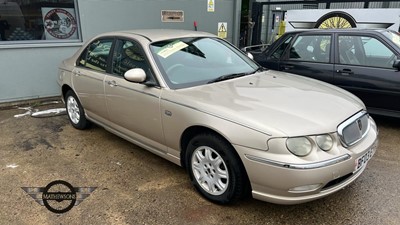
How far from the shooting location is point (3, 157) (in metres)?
4.16

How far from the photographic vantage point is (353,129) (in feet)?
9.28

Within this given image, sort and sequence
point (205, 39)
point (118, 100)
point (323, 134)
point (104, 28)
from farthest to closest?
1. point (104, 28)
2. point (205, 39)
3. point (118, 100)
4. point (323, 134)

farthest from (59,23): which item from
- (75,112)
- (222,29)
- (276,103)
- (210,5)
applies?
(276,103)

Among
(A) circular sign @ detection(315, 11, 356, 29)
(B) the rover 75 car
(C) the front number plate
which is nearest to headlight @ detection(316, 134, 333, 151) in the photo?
(B) the rover 75 car

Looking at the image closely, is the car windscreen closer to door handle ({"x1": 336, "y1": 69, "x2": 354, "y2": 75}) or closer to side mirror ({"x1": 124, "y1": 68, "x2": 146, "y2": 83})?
side mirror ({"x1": 124, "y1": 68, "x2": 146, "y2": 83})

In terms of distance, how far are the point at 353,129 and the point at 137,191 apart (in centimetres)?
209

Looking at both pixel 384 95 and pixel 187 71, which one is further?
pixel 384 95

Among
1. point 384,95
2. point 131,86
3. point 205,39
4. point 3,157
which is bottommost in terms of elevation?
point 3,157

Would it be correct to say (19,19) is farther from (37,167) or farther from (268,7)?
(268,7)

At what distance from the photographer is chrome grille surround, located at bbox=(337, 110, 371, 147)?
8.80 feet

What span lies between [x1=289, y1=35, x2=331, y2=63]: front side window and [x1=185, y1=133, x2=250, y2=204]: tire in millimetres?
3193

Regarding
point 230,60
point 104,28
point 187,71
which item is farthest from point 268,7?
Answer: point 187,71

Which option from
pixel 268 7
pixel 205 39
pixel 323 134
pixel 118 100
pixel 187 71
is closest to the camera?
pixel 323 134

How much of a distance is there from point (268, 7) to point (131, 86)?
7.46 metres
